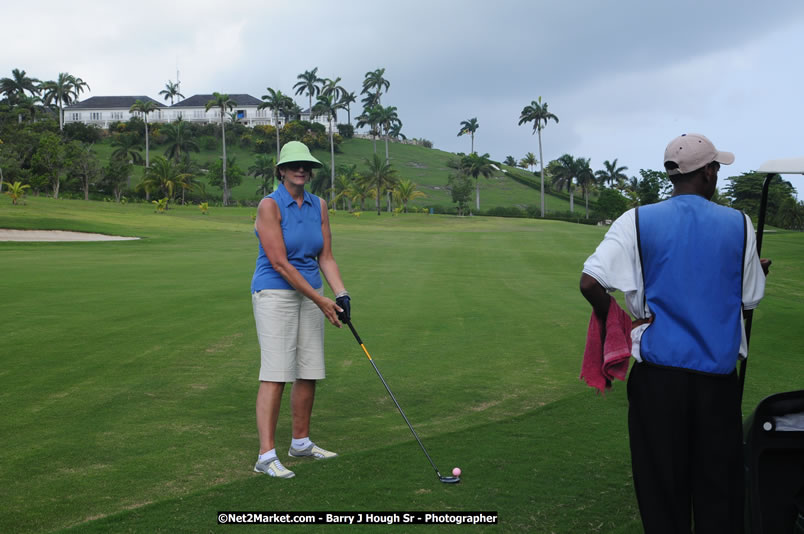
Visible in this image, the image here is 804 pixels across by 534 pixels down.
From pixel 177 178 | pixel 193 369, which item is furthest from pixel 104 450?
pixel 177 178

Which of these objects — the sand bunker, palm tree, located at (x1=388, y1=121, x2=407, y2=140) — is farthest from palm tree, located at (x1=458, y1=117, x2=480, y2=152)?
the sand bunker

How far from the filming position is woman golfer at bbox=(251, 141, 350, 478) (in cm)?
557

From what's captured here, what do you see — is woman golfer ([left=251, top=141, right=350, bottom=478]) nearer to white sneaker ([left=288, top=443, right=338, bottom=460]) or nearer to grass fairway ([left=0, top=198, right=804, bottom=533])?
white sneaker ([left=288, top=443, right=338, bottom=460])

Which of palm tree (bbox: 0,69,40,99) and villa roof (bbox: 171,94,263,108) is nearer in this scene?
palm tree (bbox: 0,69,40,99)

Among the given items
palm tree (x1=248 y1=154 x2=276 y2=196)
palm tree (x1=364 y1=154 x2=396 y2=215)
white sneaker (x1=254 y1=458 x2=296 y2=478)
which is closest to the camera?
white sneaker (x1=254 y1=458 x2=296 y2=478)

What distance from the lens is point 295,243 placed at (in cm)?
566

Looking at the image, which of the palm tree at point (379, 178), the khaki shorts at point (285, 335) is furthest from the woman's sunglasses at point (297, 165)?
the palm tree at point (379, 178)

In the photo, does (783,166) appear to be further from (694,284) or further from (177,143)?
(177,143)

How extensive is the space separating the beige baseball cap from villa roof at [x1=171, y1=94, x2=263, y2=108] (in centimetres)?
16738

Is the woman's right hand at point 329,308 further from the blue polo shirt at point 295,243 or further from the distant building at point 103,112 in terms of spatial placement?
the distant building at point 103,112

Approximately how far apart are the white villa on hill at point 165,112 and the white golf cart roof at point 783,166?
16067 cm

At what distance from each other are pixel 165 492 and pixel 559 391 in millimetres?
4552

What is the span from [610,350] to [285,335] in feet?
8.99

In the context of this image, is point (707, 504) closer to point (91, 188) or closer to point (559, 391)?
point (559, 391)
